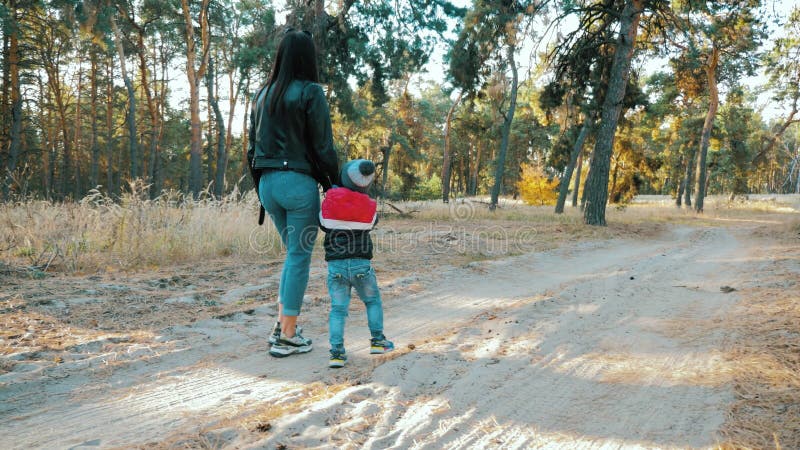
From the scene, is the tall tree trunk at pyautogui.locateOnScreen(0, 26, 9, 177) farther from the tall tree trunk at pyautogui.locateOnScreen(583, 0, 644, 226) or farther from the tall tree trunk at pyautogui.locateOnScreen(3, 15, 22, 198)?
the tall tree trunk at pyautogui.locateOnScreen(583, 0, 644, 226)

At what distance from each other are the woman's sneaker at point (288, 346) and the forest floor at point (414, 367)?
0.05 m

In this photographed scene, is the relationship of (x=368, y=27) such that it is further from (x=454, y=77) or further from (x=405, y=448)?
(x=405, y=448)

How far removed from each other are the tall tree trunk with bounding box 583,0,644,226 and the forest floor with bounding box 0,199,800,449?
26.6 ft

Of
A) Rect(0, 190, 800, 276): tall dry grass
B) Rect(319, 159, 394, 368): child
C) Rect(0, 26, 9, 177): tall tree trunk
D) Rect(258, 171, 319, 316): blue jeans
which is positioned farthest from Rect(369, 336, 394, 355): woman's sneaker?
Rect(0, 26, 9, 177): tall tree trunk

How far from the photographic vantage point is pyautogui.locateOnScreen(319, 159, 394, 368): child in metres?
3.27

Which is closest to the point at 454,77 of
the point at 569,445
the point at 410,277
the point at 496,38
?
the point at 496,38

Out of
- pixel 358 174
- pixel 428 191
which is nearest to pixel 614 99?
pixel 358 174

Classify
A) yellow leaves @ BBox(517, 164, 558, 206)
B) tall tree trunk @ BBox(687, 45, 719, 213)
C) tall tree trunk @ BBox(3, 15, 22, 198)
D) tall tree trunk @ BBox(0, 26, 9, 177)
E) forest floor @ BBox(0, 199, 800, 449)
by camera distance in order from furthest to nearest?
yellow leaves @ BBox(517, 164, 558, 206) < tall tree trunk @ BBox(687, 45, 719, 213) < tall tree trunk @ BBox(0, 26, 9, 177) < tall tree trunk @ BBox(3, 15, 22, 198) < forest floor @ BBox(0, 199, 800, 449)

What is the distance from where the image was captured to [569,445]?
2213mm

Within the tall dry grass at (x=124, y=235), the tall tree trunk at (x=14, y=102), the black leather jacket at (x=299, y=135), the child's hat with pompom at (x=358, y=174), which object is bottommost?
the tall dry grass at (x=124, y=235)

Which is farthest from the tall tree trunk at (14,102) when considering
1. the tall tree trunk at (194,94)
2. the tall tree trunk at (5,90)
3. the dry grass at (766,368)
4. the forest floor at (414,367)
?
the dry grass at (766,368)

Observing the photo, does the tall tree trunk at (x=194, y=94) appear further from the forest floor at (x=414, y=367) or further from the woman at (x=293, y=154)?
the woman at (x=293, y=154)

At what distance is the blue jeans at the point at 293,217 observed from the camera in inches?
131

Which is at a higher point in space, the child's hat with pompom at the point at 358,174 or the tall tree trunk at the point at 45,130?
the tall tree trunk at the point at 45,130
